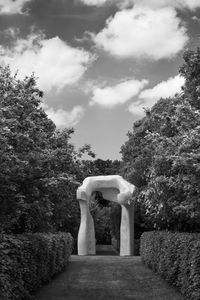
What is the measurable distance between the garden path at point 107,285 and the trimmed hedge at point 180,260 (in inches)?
16.3

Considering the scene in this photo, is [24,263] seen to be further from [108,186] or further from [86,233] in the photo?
[108,186]

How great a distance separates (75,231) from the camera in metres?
44.3

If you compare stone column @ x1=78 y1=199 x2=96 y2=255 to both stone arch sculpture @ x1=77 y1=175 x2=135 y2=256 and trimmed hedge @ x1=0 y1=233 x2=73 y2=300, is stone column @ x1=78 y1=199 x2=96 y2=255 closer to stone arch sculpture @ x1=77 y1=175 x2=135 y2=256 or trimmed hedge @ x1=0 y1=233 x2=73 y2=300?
stone arch sculpture @ x1=77 y1=175 x2=135 y2=256

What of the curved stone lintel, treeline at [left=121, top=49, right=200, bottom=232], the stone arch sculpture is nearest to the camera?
treeline at [left=121, top=49, right=200, bottom=232]

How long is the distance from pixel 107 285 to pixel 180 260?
348cm

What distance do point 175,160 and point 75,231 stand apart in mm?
31026

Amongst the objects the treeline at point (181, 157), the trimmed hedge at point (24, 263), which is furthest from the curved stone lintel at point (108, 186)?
the trimmed hedge at point (24, 263)

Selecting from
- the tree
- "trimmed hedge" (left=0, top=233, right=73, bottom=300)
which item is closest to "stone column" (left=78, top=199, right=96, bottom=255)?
the tree

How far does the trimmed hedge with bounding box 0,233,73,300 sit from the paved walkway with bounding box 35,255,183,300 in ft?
1.83

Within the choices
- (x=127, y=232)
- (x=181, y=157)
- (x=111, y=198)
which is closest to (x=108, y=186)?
(x=111, y=198)

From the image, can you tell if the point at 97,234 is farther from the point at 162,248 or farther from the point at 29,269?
the point at 29,269

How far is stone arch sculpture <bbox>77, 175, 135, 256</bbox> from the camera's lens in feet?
109

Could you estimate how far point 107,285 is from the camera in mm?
16281

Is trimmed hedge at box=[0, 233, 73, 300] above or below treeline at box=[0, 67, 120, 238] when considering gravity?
below
